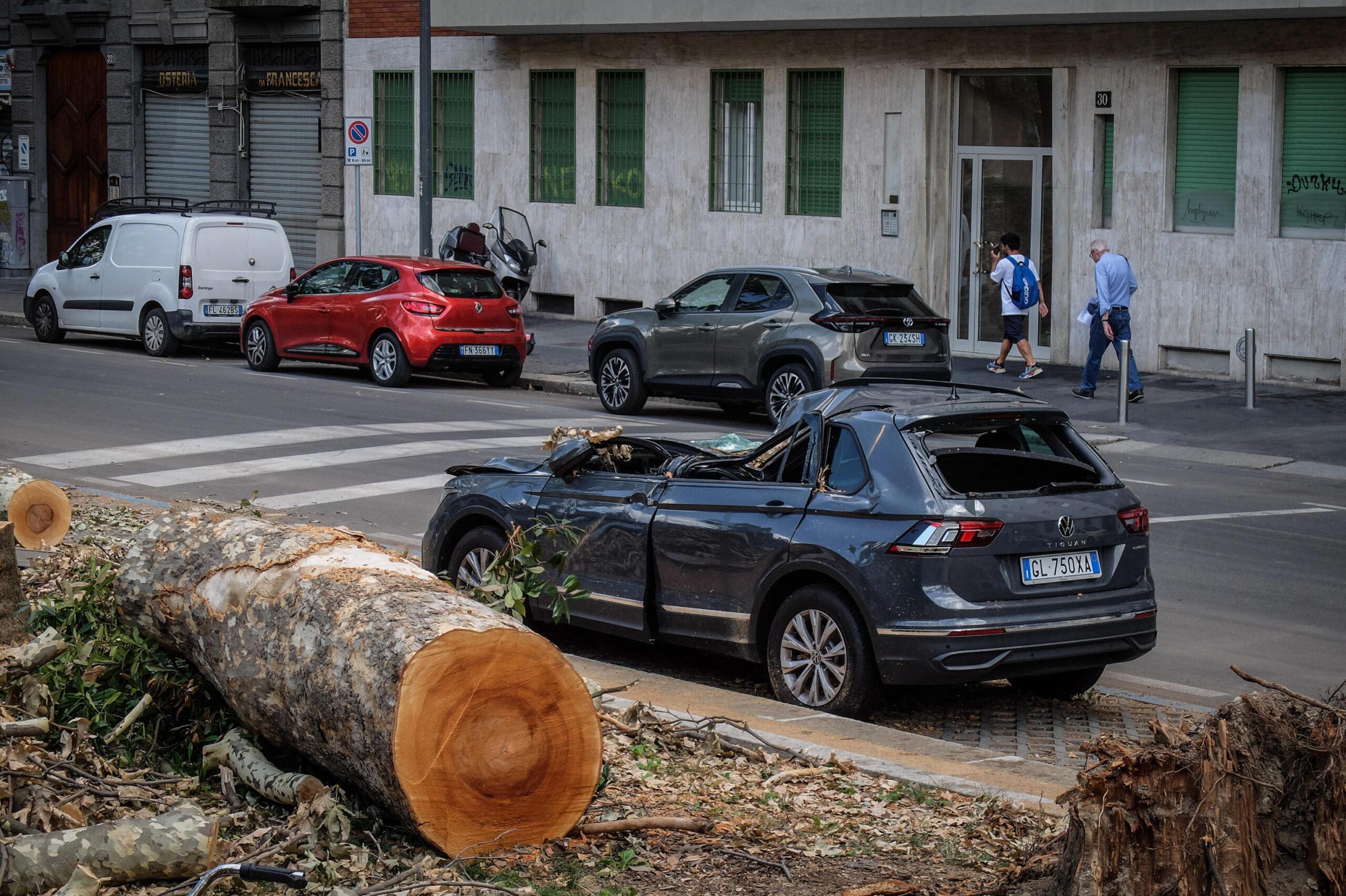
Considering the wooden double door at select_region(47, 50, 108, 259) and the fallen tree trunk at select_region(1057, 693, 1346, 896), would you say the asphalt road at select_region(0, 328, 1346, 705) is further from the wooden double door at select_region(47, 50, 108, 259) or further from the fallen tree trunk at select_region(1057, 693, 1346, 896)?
the wooden double door at select_region(47, 50, 108, 259)

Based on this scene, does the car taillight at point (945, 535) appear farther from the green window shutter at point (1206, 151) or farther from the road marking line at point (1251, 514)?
the green window shutter at point (1206, 151)

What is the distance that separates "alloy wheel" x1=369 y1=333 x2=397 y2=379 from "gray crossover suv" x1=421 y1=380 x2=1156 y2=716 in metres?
12.3

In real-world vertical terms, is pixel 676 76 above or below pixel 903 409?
above

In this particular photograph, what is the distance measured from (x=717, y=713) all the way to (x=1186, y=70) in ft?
53.9

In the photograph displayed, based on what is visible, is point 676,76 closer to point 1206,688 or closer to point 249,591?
point 1206,688

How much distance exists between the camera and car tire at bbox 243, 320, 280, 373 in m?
22.1

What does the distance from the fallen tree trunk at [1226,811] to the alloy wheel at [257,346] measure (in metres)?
19.1

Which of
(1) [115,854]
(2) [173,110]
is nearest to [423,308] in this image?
(1) [115,854]

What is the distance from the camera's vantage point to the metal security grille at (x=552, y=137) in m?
28.3

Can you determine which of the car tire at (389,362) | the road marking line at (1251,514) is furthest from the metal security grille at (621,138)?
the road marking line at (1251,514)

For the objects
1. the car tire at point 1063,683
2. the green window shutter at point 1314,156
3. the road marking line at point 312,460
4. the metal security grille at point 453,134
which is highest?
the metal security grille at point 453,134

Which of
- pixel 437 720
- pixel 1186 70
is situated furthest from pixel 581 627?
pixel 1186 70

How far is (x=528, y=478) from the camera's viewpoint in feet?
29.9

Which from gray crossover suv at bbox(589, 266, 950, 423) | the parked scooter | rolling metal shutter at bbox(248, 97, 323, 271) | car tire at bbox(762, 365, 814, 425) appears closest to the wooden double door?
rolling metal shutter at bbox(248, 97, 323, 271)
